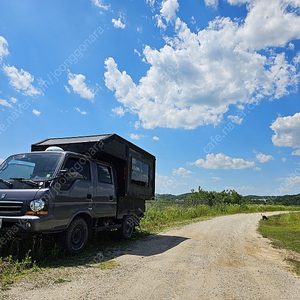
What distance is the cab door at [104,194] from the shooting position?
7619 mm

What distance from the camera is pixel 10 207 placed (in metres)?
5.89

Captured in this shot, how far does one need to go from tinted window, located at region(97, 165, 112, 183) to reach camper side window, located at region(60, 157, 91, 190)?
0.53 metres

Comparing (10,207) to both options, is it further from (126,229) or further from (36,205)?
(126,229)

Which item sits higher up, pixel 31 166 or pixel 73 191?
pixel 31 166

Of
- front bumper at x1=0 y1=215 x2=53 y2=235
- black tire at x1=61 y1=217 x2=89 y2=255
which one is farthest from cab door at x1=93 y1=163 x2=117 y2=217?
front bumper at x1=0 y1=215 x2=53 y2=235

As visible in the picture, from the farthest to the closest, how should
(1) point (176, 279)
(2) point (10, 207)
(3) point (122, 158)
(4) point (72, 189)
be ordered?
(3) point (122, 158), (4) point (72, 189), (2) point (10, 207), (1) point (176, 279)

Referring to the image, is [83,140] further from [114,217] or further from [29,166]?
[114,217]

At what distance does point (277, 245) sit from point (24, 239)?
778 centimetres

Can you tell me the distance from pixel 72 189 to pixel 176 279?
309cm

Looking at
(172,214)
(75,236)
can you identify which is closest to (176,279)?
(75,236)

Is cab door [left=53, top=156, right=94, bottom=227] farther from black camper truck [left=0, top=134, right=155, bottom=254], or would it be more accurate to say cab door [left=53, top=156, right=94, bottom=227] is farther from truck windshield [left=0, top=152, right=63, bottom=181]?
truck windshield [left=0, top=152, right=63, bottom=181]

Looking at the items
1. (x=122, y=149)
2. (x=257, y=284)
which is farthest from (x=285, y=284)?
(x=122, y=149)

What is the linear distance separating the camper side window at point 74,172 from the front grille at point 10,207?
37.5 inches

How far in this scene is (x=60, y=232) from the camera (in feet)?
20.9
